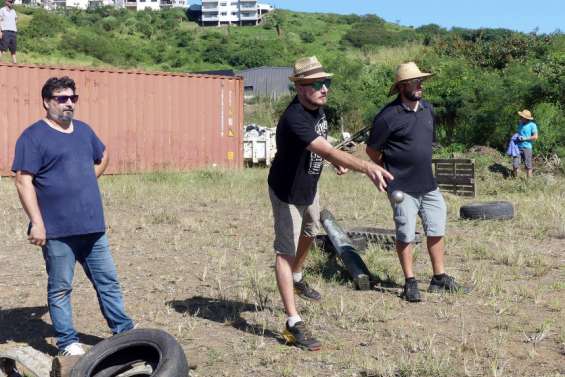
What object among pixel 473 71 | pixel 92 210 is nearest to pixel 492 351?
pixel 92 210

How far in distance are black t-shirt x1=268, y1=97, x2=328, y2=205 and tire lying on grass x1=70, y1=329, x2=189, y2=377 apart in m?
1.39

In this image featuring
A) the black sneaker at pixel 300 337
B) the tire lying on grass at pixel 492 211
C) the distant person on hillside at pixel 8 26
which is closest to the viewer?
the black sneaker at pixel 300 337

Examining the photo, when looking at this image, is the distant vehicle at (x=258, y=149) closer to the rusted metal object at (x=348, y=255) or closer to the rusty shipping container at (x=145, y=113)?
the rusty shipping container at (x=145, y=113)

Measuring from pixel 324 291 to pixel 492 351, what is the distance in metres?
1.97

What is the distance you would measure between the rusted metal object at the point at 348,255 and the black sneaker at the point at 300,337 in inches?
60.1

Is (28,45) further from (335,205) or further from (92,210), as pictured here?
(92,210)

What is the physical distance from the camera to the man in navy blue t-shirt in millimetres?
4668

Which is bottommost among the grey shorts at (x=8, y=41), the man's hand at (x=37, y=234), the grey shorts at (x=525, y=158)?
the grey shorts at (x=525, y=158)

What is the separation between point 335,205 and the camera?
1227cm

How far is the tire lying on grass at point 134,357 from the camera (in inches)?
165

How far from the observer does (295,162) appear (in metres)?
5.27

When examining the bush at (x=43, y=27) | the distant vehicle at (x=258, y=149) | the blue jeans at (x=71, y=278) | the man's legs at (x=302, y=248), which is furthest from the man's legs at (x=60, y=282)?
the bush at (x=43, y=27)

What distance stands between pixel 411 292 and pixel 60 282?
9.17 ft

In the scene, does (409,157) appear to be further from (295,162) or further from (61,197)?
(61,197)
